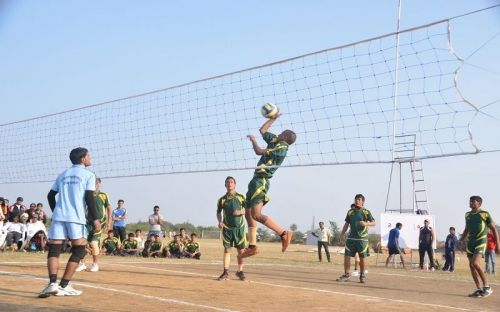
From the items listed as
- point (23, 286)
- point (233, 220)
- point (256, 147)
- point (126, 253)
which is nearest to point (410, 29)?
point (256, 147)

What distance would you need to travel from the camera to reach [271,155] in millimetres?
11117

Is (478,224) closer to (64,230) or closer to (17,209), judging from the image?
(64,230)

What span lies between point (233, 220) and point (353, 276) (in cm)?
438

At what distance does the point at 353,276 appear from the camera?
15.7 m

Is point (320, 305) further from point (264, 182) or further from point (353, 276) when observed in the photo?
point (353, 276)

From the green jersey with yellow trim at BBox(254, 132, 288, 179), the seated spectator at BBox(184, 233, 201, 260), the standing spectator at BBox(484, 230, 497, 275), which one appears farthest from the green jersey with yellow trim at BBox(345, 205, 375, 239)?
the seated spectator at BBox(184, 233, 201, 260)

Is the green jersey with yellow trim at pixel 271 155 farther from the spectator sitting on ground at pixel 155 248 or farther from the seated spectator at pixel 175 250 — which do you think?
the seated spectator at pixel 175 250

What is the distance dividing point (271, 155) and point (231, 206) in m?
1.91

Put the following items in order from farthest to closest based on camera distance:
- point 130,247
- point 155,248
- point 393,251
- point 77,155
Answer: point 393,251, point 130,247, point 155,248, point 77,155

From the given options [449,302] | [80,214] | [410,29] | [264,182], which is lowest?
[449,302]

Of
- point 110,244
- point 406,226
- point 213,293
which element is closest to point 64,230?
point 213,293

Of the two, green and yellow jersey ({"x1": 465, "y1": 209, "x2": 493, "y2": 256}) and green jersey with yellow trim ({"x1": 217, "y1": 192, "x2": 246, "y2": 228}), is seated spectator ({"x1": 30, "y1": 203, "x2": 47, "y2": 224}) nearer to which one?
green jersey with yellow trim ({"x1": 217, "y1": 192, "x2": 246, "y2": 228})

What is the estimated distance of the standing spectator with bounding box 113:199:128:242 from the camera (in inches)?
891

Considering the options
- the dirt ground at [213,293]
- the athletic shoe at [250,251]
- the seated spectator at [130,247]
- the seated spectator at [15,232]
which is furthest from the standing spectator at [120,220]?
the athletic shoe at [250,251]
